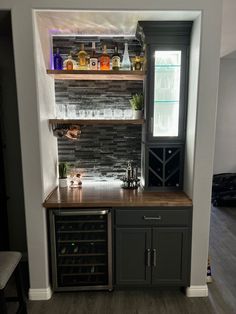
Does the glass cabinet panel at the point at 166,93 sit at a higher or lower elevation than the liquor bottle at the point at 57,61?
lower

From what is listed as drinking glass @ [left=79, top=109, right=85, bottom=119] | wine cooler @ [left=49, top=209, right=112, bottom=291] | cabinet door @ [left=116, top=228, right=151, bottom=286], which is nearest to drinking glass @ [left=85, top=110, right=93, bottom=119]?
drinking glass @ [left=79, top=109, right=85, bottom=119]

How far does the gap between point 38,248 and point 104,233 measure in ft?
1.96

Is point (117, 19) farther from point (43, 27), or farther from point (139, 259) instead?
point (139, 259)

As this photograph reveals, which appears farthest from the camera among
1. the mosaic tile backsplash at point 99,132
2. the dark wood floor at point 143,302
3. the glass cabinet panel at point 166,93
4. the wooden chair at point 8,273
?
the mosaic tile backsplash at point 99,132

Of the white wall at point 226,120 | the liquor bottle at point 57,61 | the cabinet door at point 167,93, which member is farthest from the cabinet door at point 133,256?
the white wall at point 226,120

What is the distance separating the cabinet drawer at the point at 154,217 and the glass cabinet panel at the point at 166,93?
0.75 m

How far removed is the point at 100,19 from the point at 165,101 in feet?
3.08

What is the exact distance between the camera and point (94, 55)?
252 centimetres

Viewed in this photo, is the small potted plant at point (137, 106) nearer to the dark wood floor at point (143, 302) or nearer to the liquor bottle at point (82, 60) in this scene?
the liquor bottle at point (82, 60)

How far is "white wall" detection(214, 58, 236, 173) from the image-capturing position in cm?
502

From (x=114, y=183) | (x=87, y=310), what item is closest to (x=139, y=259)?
(x=87, y=310)

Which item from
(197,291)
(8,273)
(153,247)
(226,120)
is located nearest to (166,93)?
(153,247)

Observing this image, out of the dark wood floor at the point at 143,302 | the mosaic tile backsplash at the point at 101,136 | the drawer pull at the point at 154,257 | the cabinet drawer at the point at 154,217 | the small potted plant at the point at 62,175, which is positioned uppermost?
the mosaic tile backsplash at the point at 101,136

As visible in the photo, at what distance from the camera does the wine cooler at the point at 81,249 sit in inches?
87.4
